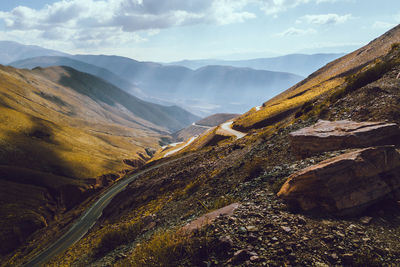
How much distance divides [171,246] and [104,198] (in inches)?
2018

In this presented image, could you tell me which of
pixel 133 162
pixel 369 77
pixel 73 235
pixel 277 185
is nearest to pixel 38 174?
pixel 73 235

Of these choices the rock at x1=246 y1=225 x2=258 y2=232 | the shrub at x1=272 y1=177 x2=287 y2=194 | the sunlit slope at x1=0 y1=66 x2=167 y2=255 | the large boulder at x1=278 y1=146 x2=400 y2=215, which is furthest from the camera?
the sunlit slope at x1=0 y1=66 x2=167 y2=255

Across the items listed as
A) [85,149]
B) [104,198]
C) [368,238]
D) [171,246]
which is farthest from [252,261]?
[85,149]

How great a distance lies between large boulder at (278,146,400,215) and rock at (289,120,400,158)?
2001 millimetres

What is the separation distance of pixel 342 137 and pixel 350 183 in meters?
4.46

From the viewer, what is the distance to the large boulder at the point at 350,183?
9484mm

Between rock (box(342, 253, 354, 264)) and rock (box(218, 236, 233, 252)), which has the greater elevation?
rock (box(342, 253, 354, 264))

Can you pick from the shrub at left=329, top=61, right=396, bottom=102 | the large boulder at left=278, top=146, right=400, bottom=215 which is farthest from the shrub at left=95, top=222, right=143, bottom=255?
the shrub at left=329, top=61, right=396, bottom=102

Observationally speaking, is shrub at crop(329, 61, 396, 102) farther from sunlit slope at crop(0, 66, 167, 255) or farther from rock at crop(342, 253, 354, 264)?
sunlit slope at crop(0, 66, 167, 255)

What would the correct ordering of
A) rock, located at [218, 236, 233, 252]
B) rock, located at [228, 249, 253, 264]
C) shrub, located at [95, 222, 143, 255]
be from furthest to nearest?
shrub, located at [95, 222, 143, 255]
rock, located at [218, 236, 233, 252]
rock, located at [228, 249, 253, 264]

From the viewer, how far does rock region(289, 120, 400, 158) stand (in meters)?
12.4

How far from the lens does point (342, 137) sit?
1319 centimetres

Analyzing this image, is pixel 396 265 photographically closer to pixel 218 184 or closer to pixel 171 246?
pixel 171 246

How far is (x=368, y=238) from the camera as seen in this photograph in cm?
784
